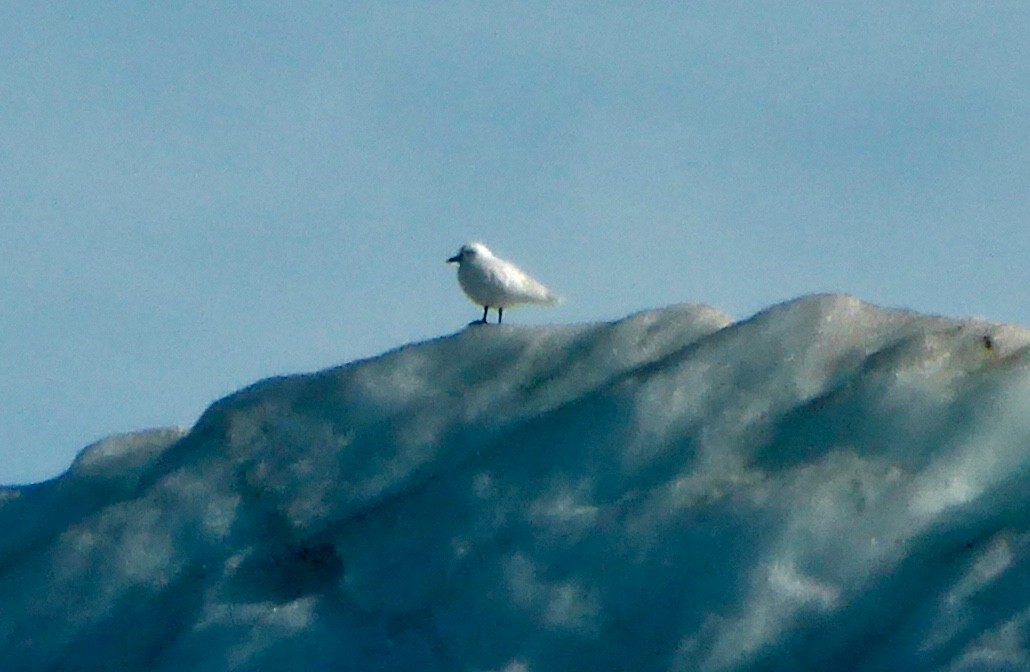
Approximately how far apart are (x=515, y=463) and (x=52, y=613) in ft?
5.12

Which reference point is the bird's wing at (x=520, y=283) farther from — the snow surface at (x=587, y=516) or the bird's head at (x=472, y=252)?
the snow surface at (x=587, y=516)

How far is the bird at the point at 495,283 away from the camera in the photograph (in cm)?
840

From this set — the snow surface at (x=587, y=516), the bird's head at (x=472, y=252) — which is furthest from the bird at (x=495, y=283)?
the snow surface at (x=587, y=516)

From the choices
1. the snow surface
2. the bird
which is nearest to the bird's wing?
the bird

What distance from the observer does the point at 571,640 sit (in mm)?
4754

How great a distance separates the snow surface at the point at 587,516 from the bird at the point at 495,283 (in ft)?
7.07

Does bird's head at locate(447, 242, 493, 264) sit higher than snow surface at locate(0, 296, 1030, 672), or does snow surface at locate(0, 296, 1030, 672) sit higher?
bird's head at locate(447, 242, 493, 264)

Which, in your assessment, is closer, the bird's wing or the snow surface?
the snow surface

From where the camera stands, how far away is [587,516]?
5.07 m

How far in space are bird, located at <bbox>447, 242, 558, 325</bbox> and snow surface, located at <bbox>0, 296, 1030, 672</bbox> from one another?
216 centimetres

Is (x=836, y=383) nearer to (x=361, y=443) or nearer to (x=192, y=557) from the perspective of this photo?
(x=361, y=443)

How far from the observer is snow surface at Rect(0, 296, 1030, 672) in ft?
15.1

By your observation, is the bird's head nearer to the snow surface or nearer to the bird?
the bird

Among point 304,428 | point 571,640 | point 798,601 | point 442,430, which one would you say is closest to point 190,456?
point 304,428
